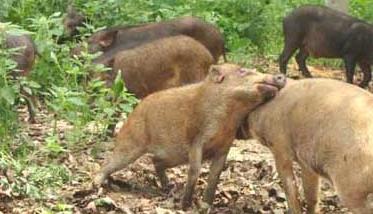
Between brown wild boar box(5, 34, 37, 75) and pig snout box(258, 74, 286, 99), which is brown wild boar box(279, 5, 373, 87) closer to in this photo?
brown wild boar box(5, 34, 37, 75)

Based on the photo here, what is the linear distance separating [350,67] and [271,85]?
6945 mm

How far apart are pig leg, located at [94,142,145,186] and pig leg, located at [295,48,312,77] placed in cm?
648

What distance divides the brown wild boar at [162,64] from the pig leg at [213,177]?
218 cm

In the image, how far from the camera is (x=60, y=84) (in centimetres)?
984

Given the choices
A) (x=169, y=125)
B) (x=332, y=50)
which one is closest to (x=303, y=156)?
(x=169, y=125)

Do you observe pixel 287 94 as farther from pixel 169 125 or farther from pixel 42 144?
pixel 42 144

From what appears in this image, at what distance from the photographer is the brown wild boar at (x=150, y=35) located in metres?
10.8

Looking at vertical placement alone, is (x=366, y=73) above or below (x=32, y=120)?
below

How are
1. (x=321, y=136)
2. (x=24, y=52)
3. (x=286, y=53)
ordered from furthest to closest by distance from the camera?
(x=286, y=53) < (x=24, y=52) < (x=321, y=136)

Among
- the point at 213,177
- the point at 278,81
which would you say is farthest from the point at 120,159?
the point at 278,81

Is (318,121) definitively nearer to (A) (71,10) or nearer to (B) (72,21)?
(B) (72,21)

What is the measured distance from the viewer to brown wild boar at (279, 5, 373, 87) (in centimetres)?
1442

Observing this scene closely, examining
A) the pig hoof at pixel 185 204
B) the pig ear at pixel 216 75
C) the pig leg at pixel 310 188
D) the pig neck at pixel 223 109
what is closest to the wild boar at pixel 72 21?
the pig ear at pixel 216 75

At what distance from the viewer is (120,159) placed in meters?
8.27
